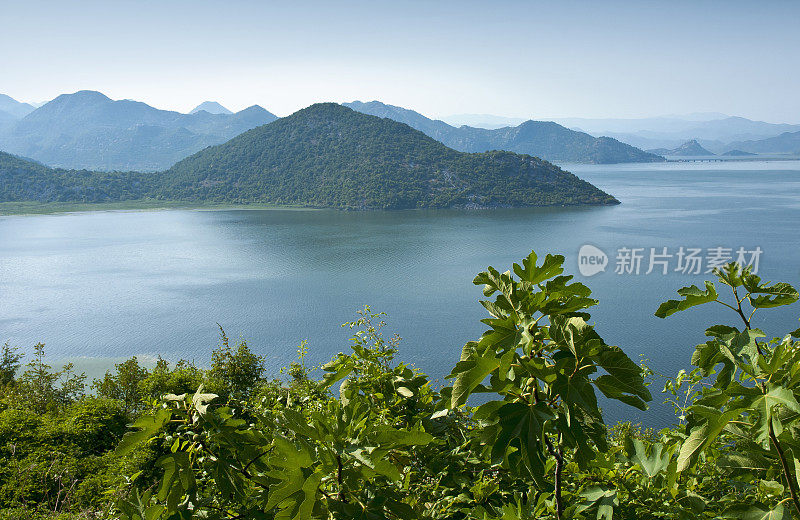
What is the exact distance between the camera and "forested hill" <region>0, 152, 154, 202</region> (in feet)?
303

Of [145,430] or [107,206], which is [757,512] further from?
[107,206]

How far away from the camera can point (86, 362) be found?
82.4 feet

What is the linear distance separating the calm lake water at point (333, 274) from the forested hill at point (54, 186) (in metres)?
20.1

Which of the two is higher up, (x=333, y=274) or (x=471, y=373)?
(x=471, y=373)

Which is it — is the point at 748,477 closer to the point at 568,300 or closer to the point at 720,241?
the point at 568,300

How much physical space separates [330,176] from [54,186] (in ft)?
168

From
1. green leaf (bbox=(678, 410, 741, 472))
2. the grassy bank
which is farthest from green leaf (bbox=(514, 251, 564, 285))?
the grassy bank

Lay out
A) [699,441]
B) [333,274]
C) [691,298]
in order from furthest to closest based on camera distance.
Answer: [333,274] < [691,298] < [699,441]

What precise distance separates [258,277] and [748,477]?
→ 40749 millimetres

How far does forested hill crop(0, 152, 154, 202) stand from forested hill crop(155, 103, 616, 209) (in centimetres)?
819

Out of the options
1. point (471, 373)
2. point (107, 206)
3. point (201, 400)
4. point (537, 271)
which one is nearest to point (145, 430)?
point (201, 400)

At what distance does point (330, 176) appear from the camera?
90875 millimetres

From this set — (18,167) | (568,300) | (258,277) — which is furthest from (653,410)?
(18,167)

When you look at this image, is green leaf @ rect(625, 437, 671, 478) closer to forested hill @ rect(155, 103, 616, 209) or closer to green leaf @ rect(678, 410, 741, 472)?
green leaf @ rect(678, 410, 741, 472)
